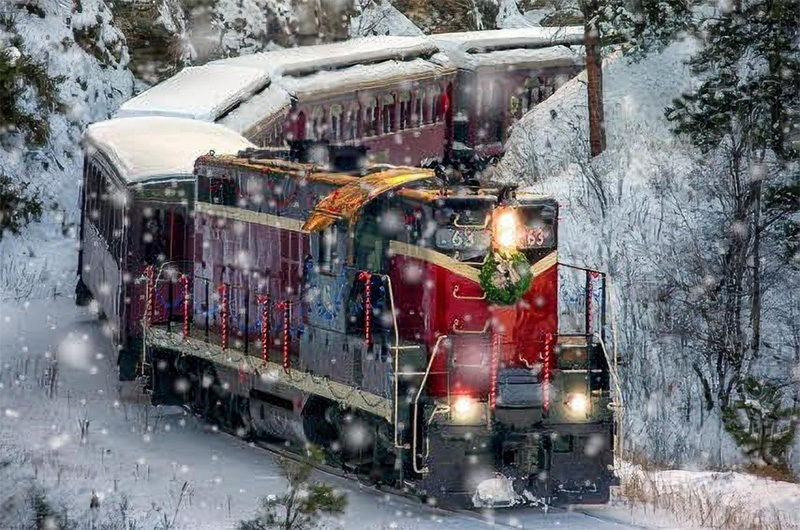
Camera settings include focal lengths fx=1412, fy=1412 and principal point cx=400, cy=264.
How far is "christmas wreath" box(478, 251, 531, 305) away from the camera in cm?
1253

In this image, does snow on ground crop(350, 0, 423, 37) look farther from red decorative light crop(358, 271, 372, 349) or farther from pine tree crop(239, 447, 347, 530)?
pine tree crop(239, 447, 347, 530)

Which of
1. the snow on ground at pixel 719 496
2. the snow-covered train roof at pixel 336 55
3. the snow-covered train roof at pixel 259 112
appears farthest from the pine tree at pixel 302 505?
the snow-covered train roof at pixel 336 55

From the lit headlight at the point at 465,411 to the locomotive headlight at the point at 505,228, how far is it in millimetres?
1394

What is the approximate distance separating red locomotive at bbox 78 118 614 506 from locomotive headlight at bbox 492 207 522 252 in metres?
0.01

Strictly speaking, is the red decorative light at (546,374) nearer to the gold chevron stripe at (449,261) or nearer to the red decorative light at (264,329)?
the gold chevron stripe at (449,261)

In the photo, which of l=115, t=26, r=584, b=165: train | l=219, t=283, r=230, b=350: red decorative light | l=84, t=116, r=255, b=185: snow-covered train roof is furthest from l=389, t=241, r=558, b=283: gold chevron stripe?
l=115, t=26, r=584, b=165: train

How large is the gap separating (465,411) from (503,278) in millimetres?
1224

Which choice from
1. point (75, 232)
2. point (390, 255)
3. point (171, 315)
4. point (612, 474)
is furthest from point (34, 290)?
point (612, 474)

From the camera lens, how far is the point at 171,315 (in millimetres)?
17391

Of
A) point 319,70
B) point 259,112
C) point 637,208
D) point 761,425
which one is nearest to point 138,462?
point 761,425

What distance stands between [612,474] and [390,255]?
2.89m

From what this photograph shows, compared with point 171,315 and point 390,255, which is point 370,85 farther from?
point 390,255

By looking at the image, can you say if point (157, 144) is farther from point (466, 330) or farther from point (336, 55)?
point (336, 55)

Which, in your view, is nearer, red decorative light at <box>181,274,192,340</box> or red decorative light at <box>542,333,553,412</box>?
red decorative light at <box>542,333,553,412</box>
